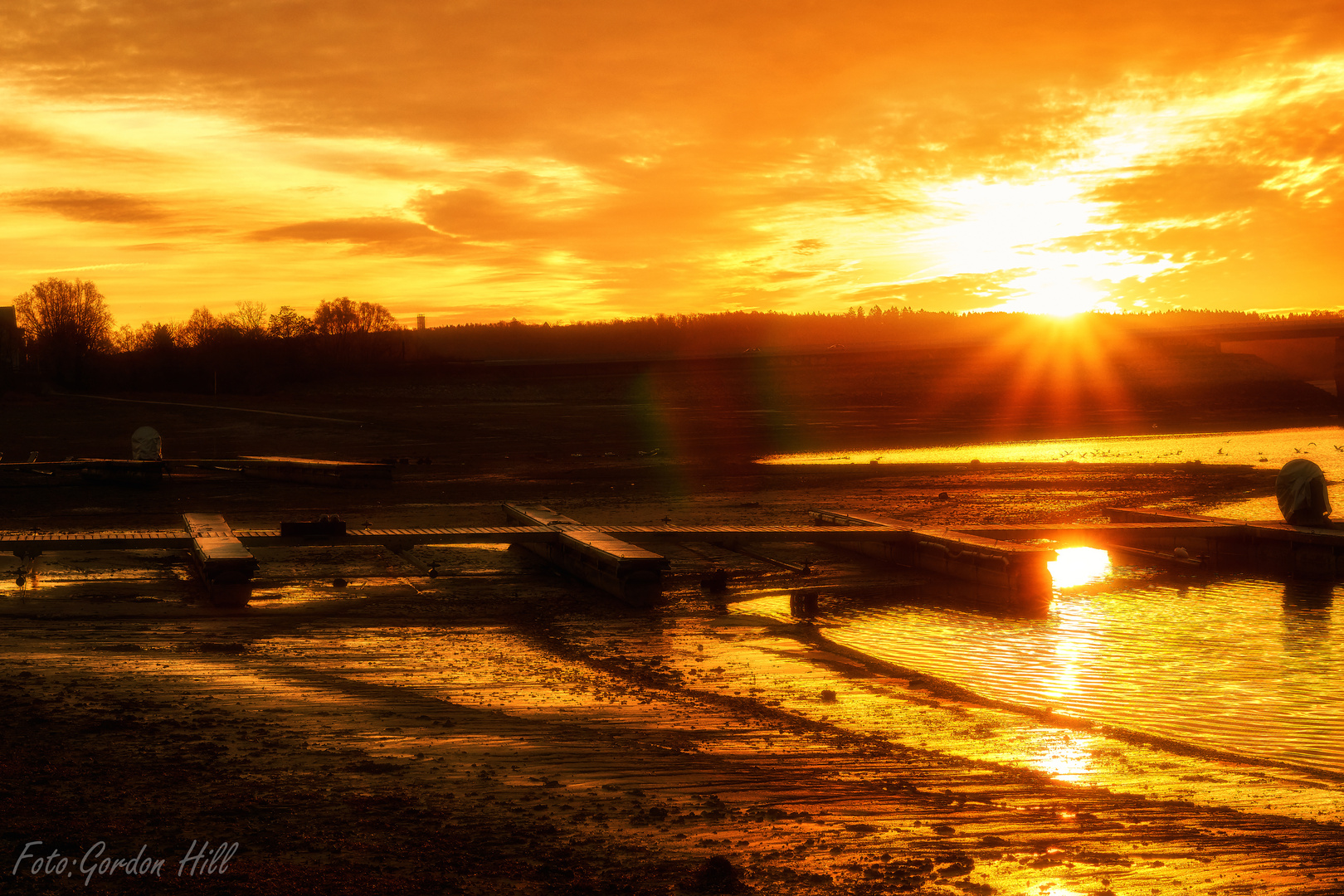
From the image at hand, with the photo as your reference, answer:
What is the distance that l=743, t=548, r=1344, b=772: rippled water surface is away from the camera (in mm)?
8375

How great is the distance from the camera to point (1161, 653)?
1060 cm

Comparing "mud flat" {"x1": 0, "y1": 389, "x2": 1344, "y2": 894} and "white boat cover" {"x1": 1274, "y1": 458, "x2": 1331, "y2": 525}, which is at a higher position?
"white boat cover" {"x1": 1274, "y1": 458, "x2": 1331, "y2": 525}

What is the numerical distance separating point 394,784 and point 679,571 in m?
8.82

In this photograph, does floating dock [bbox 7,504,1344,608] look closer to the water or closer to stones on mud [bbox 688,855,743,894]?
stones on mud [bbox 688,855,743,894]

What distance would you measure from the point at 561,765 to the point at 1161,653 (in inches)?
259

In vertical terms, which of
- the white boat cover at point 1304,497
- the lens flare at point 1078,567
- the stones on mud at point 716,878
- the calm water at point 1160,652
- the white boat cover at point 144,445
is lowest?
the calm water at point 1160,652

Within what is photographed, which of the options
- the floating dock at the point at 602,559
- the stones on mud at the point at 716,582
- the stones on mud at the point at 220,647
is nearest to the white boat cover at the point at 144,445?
the floating dock at the point at 602,559

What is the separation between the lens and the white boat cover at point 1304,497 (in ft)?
54.0

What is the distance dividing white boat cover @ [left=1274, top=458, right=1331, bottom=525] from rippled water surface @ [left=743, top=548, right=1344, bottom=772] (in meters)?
2.14

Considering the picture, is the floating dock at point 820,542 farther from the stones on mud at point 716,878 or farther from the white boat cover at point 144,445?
the white boat cover at point 144,445

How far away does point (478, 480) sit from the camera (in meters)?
26.3

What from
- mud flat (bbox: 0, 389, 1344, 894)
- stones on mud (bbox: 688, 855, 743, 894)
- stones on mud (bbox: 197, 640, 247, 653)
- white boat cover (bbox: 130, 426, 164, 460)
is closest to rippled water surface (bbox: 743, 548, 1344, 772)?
mud flat (bbox: 0, 389, 1344, 894)

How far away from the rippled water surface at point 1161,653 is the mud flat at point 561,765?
2.01ft

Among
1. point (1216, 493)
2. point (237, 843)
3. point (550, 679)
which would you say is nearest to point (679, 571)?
point (550, 679)
